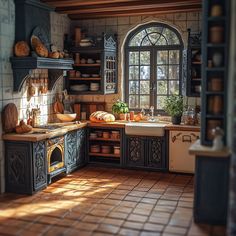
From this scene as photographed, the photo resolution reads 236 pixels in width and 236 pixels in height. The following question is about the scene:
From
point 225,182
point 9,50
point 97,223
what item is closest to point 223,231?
point 225,182

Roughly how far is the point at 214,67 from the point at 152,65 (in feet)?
8.67

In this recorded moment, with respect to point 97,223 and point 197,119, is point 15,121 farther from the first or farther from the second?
point 197,119

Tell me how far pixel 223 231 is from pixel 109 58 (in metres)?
3.73

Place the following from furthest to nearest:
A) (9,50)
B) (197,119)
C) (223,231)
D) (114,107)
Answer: (114,107) → (197,119) → (9,50) → (223,231)

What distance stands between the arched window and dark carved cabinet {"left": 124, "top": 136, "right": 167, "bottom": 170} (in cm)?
81

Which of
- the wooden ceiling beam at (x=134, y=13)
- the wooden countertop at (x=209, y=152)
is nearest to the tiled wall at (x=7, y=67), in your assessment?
the wooden ceiling beam at (x=134, y=13)

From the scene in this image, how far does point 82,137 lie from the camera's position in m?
6.46

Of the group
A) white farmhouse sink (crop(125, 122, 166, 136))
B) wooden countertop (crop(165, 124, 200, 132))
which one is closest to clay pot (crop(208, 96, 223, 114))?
wooden countertop (crop(165, 124, 200, 132))

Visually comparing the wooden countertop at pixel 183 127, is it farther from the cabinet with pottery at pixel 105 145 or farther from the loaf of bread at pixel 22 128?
the loaf of bread at pixel 22 128

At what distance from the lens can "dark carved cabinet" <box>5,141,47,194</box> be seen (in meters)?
4.97

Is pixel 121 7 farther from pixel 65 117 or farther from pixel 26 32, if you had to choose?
pixel 65 117

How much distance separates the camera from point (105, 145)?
6605mm

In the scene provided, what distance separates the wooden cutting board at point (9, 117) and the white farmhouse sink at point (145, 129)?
6.11 feet

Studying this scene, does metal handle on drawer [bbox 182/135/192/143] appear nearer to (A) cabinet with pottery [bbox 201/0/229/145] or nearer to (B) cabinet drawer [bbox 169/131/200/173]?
(B) cabinet drawer [bbox 169/131/200/173]
